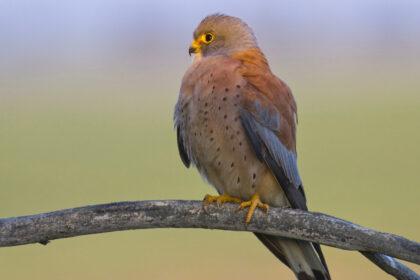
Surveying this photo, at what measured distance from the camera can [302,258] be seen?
5.91 metres

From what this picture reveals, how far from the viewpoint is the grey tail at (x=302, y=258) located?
5.85 m

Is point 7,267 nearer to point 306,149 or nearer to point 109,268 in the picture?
point 109,268

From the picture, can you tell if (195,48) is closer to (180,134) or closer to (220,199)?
(180,134)

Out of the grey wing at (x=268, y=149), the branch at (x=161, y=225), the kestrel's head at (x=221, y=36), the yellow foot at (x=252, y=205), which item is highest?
the kestrel's head at (x=221, y=36)

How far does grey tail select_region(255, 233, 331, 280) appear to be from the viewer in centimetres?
585

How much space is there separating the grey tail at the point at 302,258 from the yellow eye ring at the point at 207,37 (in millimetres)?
1704

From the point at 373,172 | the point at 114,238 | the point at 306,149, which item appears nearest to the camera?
the point at 114,238

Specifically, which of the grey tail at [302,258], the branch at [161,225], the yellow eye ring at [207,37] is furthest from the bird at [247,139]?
the branch at [161,225]

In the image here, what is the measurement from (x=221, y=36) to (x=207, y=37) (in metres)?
0.15

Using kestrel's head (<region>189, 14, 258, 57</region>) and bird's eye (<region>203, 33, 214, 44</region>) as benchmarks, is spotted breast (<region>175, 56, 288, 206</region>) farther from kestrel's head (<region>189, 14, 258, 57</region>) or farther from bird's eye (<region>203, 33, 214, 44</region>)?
bird's eye (<region>203, 33, 214, 44</region>)

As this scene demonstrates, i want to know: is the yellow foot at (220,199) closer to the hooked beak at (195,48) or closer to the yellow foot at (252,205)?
the yellow foot at (252,205)

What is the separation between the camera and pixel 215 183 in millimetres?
6363

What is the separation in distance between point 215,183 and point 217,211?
0.90m

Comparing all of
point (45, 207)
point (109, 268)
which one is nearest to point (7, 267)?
point (109, 268)
